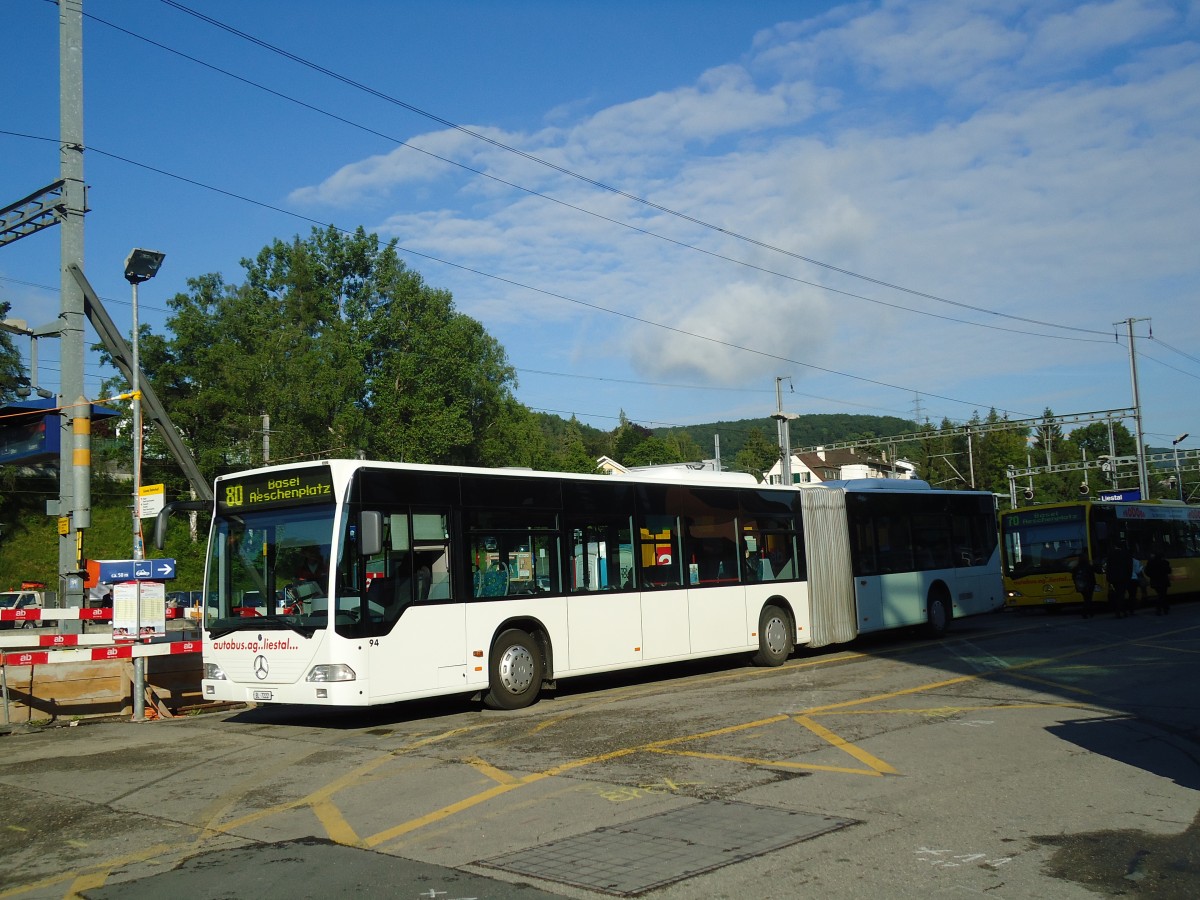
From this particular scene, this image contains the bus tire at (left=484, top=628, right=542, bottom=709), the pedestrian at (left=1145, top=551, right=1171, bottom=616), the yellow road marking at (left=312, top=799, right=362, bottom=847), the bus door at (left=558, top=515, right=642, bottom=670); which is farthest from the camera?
the pedestrian at (left=1145, top=551, right=1171, bottom=616)

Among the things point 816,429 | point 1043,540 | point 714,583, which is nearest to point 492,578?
point 714,583

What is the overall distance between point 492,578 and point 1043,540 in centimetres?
2088

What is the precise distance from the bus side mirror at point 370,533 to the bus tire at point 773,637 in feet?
26.2

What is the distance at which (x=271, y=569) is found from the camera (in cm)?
1192

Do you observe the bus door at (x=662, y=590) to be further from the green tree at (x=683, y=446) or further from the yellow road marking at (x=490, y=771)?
the green tree at (x=683, y=446)

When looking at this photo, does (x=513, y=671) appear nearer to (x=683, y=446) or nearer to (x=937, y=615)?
(x=937, y=615)

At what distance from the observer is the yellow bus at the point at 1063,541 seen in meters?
28.3

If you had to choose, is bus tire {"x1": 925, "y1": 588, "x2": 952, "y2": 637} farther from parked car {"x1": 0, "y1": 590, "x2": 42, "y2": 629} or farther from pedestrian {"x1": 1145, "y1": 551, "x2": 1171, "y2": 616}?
parked car {"x1": 0, "y1": 590, "x2": 42, "y2": 629}

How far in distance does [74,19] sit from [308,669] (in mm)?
11715

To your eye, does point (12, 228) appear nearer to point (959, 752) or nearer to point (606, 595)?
point (606, 595)

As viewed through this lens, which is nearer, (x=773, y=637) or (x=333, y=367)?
(x=773, y=637)

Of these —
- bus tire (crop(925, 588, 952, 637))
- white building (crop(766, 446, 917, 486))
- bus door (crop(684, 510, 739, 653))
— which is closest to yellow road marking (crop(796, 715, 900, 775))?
bus door (crop(684, 510, 739, 653))

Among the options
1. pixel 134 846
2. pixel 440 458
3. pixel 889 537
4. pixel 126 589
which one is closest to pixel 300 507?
pixel 126 589

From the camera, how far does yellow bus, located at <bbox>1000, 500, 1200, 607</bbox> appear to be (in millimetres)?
28312
